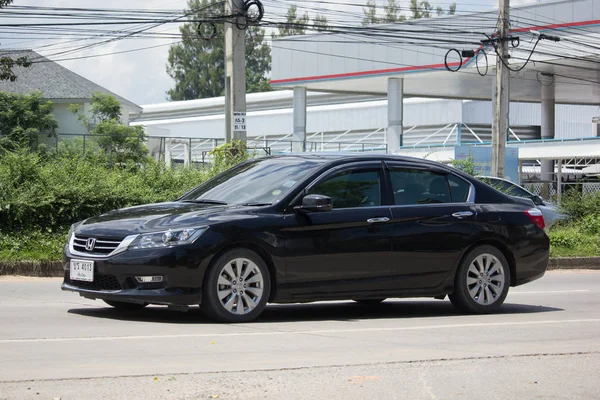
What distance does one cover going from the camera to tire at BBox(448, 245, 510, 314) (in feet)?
32.6

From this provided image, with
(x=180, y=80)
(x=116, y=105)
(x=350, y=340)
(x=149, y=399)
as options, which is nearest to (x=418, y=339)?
(x=350, y=340)

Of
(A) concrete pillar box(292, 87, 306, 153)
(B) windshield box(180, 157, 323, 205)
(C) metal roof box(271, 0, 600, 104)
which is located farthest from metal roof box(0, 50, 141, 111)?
(B) windshield box(180, 157, 323, 205)

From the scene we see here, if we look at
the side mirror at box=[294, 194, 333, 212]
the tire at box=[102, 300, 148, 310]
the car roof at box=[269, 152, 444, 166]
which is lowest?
the tire at box=[102, 300, 148, 310]

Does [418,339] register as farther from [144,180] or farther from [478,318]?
[144,180]

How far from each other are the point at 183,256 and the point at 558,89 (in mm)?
45961

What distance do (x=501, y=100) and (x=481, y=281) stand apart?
55.3 feet

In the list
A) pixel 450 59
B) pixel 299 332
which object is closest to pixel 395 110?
pixel 450 59

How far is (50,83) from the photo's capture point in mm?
43281

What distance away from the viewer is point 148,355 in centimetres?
682

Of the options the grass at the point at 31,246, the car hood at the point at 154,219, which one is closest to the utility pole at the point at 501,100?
the grass at the point at 31,246

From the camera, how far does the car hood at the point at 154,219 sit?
8344 millimetres

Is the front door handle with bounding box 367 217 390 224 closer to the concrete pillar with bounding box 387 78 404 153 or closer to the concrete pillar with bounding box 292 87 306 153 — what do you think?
the concrete pillar with bounding box 387 78 404 153

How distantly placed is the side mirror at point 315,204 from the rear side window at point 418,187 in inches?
42.3

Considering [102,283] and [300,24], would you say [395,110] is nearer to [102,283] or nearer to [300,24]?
[300,24]
